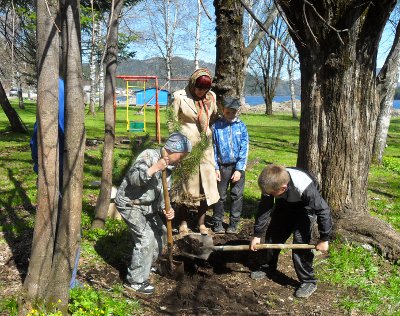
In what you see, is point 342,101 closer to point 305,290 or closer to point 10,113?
point 305,290

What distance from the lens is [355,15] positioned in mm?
4254

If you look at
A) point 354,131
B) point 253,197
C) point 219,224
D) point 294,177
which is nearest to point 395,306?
point 294,177

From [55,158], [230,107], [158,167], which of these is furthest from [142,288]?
[230,107]

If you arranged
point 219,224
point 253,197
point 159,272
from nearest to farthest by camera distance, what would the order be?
1. point 159,272
2. point 219,224
3. point 253,197

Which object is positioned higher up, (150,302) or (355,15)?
(355,15)

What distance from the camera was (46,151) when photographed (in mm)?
2885

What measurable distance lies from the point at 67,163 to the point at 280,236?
6.75 ft

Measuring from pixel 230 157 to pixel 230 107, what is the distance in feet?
1.89

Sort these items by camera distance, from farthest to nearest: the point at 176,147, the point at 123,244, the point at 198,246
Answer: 1. the point at 123,244
2. the point at 198,246
3. the point at 176,147

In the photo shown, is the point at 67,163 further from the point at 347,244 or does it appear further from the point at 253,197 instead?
the point at 253,197

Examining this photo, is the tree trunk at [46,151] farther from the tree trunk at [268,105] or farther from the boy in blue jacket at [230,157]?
the tree trunk at [268,105]

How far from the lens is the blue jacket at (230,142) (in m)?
4.91

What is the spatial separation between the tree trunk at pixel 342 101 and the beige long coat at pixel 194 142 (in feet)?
3.31

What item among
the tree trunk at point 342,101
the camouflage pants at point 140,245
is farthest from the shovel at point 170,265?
the tree trunk at point 342,101
